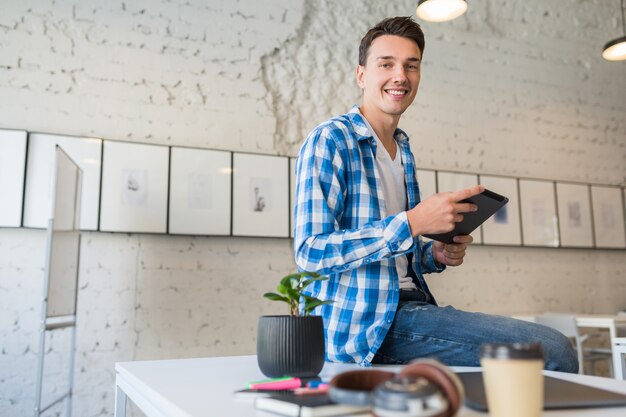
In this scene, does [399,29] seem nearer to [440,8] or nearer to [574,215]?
[440,8]

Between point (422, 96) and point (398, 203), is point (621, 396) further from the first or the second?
point (422, 96)

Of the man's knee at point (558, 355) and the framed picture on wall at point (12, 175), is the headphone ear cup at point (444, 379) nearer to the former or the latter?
the man's knee at point (558, 355)

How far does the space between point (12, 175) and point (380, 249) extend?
2.38m

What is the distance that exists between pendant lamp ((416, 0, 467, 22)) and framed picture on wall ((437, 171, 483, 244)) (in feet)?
3.97

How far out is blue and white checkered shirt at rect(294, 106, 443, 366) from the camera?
1.36 meters

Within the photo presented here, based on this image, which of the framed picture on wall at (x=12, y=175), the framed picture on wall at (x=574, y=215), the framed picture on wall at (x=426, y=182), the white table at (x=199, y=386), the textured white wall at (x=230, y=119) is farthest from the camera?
the framed picture on wall at (x=574, y=215)

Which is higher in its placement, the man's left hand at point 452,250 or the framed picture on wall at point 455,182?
the framed picture on wall at point 455,182

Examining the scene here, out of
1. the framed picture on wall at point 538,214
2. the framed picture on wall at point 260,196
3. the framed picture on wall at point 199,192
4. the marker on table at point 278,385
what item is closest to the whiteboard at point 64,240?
the framed picture on wall at point 199,192

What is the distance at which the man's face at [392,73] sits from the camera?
1754 mm

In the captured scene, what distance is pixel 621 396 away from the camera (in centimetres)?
82

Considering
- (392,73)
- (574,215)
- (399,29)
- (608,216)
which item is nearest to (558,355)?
(392,73)

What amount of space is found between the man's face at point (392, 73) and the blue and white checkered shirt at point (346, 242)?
0.76ft

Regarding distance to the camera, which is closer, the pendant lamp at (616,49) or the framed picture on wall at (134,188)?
the framed picture on wall at (134,188)

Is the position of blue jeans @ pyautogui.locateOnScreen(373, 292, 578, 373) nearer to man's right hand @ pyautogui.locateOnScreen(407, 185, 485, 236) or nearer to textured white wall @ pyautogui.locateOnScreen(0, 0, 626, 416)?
man's right hand @ pyautogui.locateOnScreen(407, 185, 485, 236)
